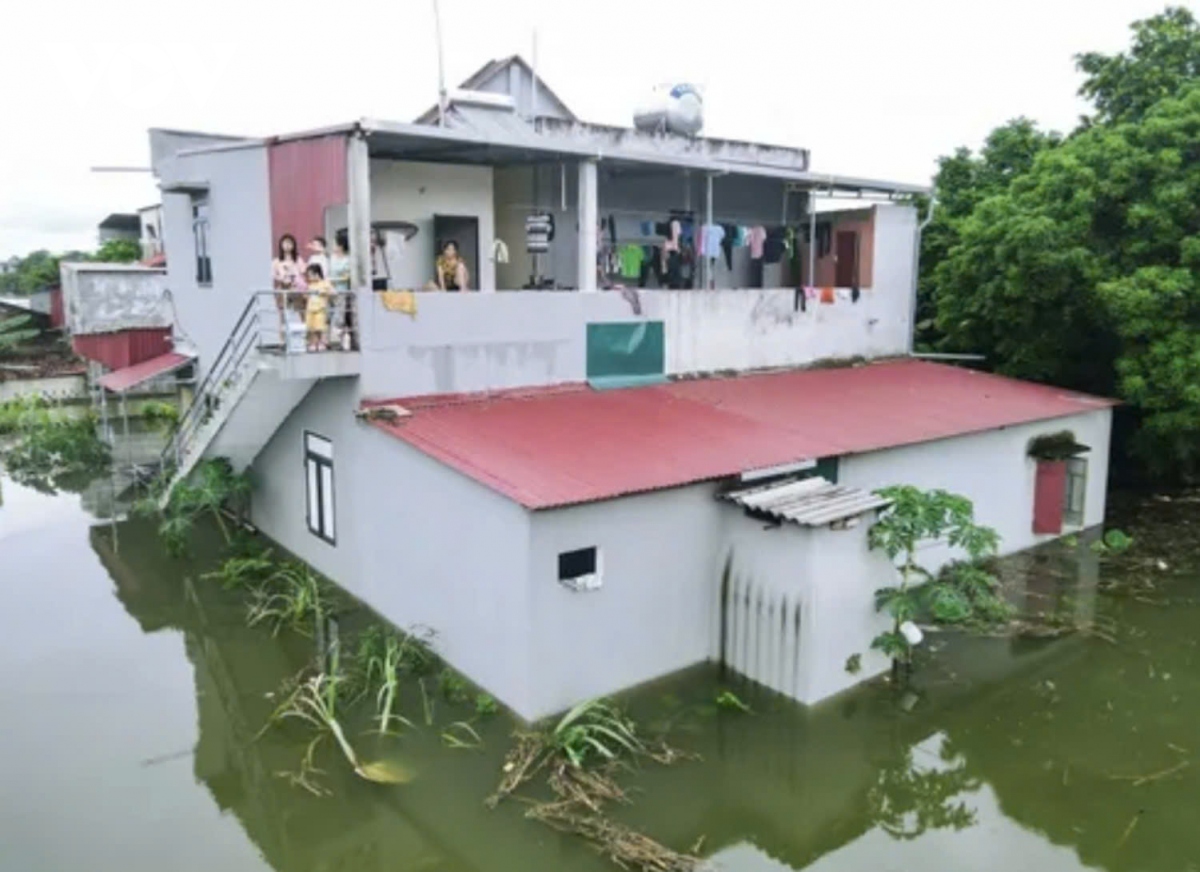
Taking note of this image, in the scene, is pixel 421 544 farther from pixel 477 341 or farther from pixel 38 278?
pixel 38 278

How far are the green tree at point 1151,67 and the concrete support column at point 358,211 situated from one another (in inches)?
551

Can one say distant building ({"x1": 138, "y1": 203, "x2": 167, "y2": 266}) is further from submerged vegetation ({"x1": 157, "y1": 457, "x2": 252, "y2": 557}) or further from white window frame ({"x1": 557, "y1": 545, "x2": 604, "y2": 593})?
white window frame ({"x1": 557, "y1": 545, "x2": 604, "y2": 593})

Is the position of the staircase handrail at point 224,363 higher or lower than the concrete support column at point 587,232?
lower

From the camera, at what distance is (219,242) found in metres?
15.3

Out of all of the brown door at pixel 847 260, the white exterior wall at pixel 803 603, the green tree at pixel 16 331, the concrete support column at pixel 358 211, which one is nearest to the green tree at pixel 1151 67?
the brown door at pixel 847 260

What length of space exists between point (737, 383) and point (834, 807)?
25.0ft

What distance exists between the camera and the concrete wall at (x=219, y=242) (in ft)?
44.9

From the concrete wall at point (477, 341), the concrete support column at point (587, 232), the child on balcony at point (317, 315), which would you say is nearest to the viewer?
the child on balcony at point (317, 315)

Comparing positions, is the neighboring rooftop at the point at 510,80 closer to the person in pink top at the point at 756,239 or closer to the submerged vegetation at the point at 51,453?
the person in pink top at the point at 756,239

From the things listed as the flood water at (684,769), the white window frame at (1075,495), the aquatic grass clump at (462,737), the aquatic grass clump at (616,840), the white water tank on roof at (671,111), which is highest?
the white water tank on roof at (671,111)

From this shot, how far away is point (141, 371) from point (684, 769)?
13604mm

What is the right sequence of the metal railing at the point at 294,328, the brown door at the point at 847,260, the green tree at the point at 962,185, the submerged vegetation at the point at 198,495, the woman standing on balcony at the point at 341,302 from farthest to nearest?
1. the green tree at the point at 962,185
2. the brown door at the point at 847,260
3. the submerged vegetation at the point at 198,495
4. the woman standing on balcony at the point at 341,302
5. the metal railing at the point at 294,328

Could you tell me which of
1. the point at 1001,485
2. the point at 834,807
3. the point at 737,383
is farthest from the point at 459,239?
the point at 834,807

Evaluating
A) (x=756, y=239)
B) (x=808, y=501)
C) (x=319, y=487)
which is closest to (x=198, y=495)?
(x=319, y=487)
